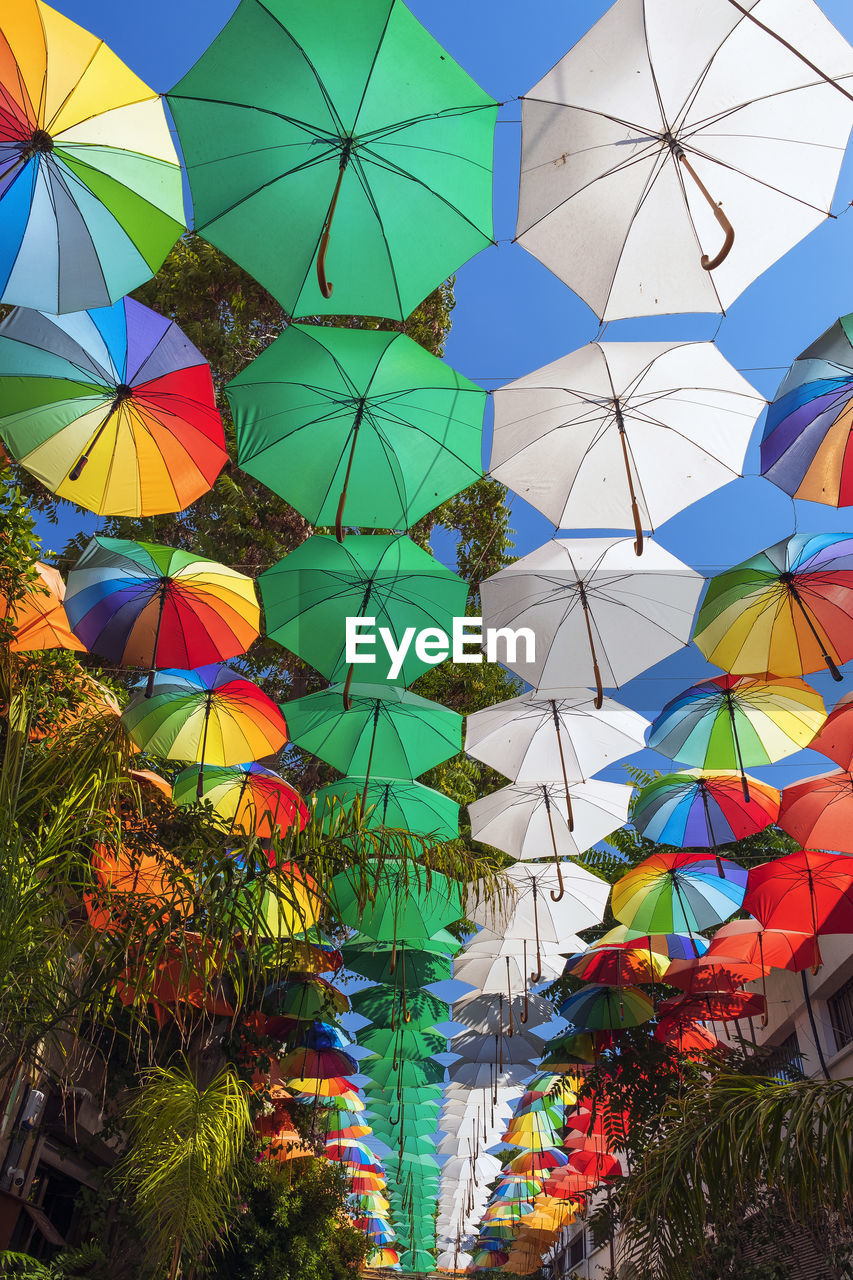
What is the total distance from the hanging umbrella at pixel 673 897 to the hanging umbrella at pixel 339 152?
25.0 ft

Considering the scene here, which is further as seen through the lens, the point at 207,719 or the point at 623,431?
the point at 207,719

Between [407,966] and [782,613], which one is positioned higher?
[782,613]

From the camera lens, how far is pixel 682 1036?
11938 mm

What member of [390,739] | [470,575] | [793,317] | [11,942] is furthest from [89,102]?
[470,575]

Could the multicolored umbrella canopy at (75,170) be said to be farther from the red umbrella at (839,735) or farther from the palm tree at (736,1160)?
the red umbrella at (839,735)

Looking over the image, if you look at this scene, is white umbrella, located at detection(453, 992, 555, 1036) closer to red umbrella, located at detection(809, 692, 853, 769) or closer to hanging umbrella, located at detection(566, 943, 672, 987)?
hanging umbrella, located at detection(566, 943, 672, 987)

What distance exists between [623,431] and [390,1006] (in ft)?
34.2

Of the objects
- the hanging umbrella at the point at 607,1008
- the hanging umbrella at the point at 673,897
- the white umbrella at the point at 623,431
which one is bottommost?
the hanging umbrella at the point at 607,1008

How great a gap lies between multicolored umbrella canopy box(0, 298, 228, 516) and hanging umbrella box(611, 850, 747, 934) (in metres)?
7.06

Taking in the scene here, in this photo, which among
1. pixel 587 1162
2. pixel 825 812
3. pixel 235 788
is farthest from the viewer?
pixel 587 1162

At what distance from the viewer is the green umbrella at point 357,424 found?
21.6ft

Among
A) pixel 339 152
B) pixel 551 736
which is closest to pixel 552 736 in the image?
pixel 551 736

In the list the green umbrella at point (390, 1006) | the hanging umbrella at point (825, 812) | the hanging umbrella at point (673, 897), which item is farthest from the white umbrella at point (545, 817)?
the green umbrella at point (390, 1006)

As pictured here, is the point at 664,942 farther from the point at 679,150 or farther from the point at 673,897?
the point at 679,150
